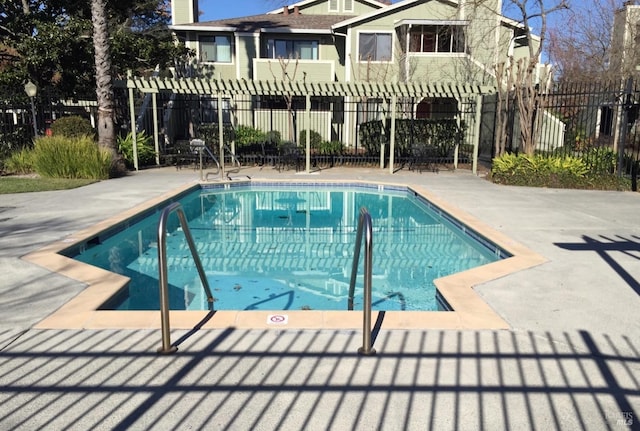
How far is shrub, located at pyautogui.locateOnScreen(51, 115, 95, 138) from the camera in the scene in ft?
45.1

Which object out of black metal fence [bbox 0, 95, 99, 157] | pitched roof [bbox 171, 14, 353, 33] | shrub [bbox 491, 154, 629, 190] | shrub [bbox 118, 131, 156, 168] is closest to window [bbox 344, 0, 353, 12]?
pitched roof [bbox 171, 14, 353, 33]

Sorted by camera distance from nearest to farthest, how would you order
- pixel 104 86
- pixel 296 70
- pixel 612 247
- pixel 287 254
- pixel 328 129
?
1. pixel 612 247
2. pixel 287 254
3. pixel 104 86
4. pixel 296 70
5. pixel 328 129

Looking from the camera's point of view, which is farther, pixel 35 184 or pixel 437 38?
pixel 437 38

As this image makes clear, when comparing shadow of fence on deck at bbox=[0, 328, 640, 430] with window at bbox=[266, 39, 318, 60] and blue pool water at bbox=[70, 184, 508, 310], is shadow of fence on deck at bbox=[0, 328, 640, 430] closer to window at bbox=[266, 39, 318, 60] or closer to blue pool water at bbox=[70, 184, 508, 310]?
blue pool water at bbox=[70, 184, 508, 310]

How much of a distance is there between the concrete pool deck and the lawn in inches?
245

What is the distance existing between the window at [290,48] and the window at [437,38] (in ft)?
16.0

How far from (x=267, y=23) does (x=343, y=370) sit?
23.0m

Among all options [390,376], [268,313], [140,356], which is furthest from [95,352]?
[390,376]

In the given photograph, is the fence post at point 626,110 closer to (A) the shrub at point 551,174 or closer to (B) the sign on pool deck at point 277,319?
(A) the shrub at point 551,174

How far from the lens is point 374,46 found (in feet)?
72.6

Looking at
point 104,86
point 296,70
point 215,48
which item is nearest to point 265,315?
point 104,86

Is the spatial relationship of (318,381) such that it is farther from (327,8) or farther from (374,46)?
(327,8)

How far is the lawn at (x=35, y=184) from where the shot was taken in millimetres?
10000

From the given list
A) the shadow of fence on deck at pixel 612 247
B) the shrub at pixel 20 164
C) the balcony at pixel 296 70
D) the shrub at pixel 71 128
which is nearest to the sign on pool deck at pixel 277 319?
the shadow of fence on deck at pixel 612 247
